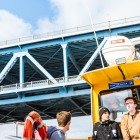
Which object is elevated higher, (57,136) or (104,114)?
(104,114)

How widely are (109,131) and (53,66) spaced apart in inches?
1845

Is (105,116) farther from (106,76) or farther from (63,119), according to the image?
(63,119)

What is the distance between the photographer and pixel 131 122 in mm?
7008

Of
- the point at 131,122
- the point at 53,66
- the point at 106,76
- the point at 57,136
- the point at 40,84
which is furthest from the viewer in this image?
the point at 53,66

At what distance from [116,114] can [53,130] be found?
3.33 m

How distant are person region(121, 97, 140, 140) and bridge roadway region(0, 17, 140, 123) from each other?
32705 mm

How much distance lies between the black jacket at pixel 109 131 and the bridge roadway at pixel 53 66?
106 ft

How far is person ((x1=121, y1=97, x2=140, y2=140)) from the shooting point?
6918mm

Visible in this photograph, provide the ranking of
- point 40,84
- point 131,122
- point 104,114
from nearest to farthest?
point 131,122
point 104,114
point 40,84

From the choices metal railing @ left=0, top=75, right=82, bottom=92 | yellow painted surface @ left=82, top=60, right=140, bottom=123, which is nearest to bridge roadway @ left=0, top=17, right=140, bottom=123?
metal railing @ left=0, top=75, right=82, bottom=92

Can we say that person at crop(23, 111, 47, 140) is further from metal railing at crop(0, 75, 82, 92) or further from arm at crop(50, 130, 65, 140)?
metal railing at crop(0, 75, 82, 92)

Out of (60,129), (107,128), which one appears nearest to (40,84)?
(107,128)

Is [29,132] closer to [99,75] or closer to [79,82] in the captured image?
[99,75]

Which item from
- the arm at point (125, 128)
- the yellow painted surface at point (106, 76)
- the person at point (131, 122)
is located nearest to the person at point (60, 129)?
the person at point (131, 122)
